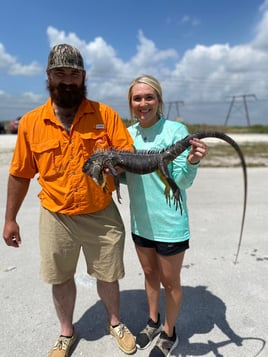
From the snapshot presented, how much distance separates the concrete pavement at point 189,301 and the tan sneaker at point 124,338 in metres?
0.08

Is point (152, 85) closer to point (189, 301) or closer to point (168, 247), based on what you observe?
point (168, 247)

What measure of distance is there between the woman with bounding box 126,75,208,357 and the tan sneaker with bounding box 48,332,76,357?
2.92 feet

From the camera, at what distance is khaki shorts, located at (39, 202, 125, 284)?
3.35 m

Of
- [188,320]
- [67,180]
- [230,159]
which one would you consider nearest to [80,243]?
[67,180]

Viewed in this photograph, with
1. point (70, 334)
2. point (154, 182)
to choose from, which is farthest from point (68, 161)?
point (70, 334)

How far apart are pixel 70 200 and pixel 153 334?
1836mm

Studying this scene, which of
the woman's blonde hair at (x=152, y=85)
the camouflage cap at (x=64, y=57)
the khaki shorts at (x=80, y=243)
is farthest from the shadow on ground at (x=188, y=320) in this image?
the camouflage cap at (x=64, y=57)

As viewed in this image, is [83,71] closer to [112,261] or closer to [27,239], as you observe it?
[112,261]

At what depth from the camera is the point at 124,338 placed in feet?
11.9

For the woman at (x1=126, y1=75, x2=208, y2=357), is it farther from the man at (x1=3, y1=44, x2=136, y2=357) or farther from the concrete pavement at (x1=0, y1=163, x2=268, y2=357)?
the concrete pavement at (x1=0, y1=163, x2=268, y2=357)

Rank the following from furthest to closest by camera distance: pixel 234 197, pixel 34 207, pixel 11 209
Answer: pixel 234 197 < pixel 34 207 < pixel 11 209

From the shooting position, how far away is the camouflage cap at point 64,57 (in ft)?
9.78

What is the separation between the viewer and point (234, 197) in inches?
368

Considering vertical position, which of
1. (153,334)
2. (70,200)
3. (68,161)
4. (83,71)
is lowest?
(153,334)
